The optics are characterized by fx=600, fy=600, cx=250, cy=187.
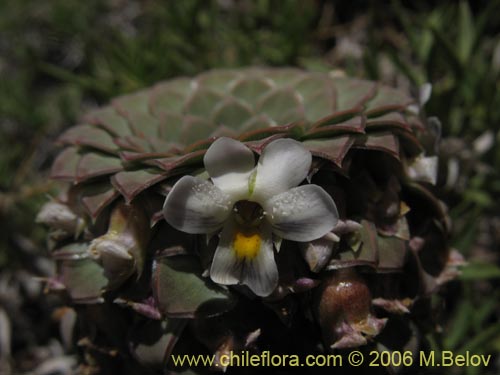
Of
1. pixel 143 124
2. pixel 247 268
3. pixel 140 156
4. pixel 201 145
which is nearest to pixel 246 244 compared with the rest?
pixel 247 268

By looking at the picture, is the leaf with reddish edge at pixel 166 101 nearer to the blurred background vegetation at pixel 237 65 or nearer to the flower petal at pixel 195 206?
the flower petal at pixel 195 206

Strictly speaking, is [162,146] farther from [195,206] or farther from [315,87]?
[315,87]

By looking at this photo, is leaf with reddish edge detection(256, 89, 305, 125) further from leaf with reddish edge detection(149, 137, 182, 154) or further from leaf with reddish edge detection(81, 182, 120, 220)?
leaf with reddish edge detection(81, 182, 120, 220)

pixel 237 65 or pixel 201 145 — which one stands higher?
pixel 201 145

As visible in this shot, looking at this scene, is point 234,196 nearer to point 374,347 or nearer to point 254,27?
point 374,347

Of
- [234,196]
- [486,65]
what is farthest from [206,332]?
[486,65]

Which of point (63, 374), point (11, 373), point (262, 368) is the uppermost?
point (262, 368)

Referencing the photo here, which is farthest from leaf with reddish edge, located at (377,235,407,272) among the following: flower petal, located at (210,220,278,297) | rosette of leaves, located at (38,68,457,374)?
flower petal, located at (210,220,278,297)
